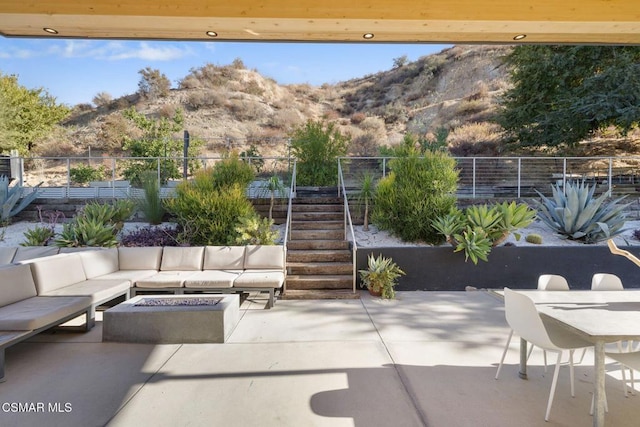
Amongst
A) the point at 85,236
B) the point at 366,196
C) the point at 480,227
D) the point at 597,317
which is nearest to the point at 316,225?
the point at 366,196

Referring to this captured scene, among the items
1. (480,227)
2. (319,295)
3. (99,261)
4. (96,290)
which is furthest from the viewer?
(480,227)

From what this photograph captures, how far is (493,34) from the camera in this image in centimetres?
369

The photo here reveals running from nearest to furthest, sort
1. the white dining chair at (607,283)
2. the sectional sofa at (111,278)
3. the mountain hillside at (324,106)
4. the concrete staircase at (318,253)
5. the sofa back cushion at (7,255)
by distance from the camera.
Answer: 1. the white dining chair at (607,283)
2. the sectional sofa at (111,278)
3. the sofa back cushion at (7,255)
4. the concrete staircase at (318,253)
5. the mountain hillside at (324,106)

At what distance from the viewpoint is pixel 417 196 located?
7.38 meters

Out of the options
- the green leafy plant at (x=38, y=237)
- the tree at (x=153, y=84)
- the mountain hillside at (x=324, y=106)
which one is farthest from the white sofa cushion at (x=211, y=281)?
the tree at (x=153, y=84)

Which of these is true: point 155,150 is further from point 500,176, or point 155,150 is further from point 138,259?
point 500,176

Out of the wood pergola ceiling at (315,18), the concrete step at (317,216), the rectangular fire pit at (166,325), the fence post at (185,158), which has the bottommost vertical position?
the rectangular fire pit at (166,325)

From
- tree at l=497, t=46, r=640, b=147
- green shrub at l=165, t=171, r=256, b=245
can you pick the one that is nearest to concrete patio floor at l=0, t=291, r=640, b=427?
green shrub at l=165, t=171, r=256, b=245

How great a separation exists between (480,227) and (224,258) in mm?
4527

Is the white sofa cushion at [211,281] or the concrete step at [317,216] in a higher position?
the concrete step at [317,216]

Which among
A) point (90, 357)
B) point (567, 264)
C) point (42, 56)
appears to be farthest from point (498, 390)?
point (42, 56)

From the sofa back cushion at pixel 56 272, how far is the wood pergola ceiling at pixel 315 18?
276 cm

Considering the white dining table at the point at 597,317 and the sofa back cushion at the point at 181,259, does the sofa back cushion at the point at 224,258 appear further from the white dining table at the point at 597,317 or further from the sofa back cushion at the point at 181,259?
the white dining table at the point at 597,317

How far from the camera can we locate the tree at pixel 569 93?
12414mm
